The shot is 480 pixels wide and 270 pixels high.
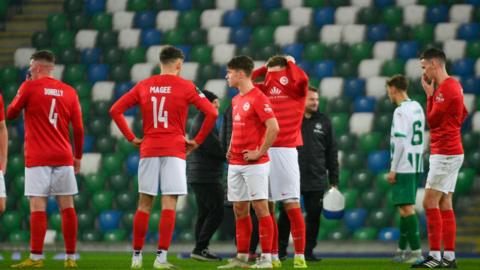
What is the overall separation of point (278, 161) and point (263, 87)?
0.83m

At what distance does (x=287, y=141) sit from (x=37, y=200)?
247 centimetres

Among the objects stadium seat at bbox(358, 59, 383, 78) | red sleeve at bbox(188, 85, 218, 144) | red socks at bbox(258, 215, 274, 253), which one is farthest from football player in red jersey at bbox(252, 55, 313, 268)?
stadium seat at bbox(358, 59, 383, 78)

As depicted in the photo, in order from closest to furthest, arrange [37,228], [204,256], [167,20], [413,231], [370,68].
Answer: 1. [37,228]
2. [413,231]
3. [204,256]
4. [370,68]
5. [167,20]

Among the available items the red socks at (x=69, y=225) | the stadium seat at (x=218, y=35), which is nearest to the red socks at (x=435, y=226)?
the red socks at (x=69, y=225)

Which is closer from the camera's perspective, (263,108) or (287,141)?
(263,108)

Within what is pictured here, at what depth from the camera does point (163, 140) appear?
31.6ft

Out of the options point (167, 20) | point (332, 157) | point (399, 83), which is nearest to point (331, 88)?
point (167, 20)

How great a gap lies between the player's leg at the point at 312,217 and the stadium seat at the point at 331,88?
6104 mm

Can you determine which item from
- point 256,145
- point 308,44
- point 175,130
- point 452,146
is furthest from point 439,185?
point 308,44

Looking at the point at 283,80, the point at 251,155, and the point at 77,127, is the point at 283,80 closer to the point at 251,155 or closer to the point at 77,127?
the point at 251,155

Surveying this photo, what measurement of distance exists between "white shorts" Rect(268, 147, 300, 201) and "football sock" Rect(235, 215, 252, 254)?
0.42 meters

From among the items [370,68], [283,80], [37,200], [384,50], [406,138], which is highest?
[384,50]

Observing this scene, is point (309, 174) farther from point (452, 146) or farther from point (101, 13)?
point (101, 13)

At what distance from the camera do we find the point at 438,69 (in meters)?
10.1
